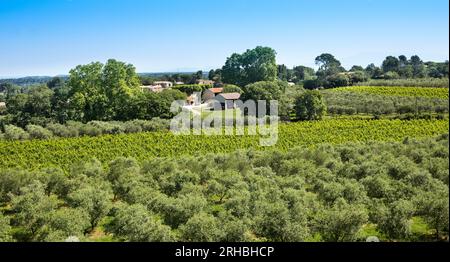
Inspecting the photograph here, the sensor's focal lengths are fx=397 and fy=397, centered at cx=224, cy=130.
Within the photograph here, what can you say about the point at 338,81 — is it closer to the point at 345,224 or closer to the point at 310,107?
the point at 310,107

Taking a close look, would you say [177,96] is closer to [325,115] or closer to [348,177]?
[325,115]

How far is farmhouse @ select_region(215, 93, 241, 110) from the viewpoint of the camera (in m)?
46.7

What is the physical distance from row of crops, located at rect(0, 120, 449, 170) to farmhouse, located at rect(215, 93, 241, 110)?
17013 millimetres

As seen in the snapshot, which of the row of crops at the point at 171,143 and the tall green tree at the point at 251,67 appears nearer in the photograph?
the row of crops at the point at 171,143

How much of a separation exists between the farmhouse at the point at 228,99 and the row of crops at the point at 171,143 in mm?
17013

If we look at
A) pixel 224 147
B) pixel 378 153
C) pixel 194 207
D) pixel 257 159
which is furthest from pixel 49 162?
pixel 378 153

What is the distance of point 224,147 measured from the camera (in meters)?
26.0

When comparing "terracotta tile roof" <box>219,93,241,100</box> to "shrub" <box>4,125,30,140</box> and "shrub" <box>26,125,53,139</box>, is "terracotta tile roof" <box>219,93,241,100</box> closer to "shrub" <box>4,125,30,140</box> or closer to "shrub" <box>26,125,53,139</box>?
"shrub" <box>26,125,53,139</box>

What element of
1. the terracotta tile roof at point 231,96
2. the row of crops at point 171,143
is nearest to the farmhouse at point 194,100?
the terracotta tile roof at point 231,96

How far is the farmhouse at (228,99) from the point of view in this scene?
46.7m

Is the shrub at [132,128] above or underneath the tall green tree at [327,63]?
underneath

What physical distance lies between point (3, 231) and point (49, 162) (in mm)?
13222

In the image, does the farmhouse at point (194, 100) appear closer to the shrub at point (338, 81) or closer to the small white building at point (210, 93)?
the small white building at point (210, 93)
